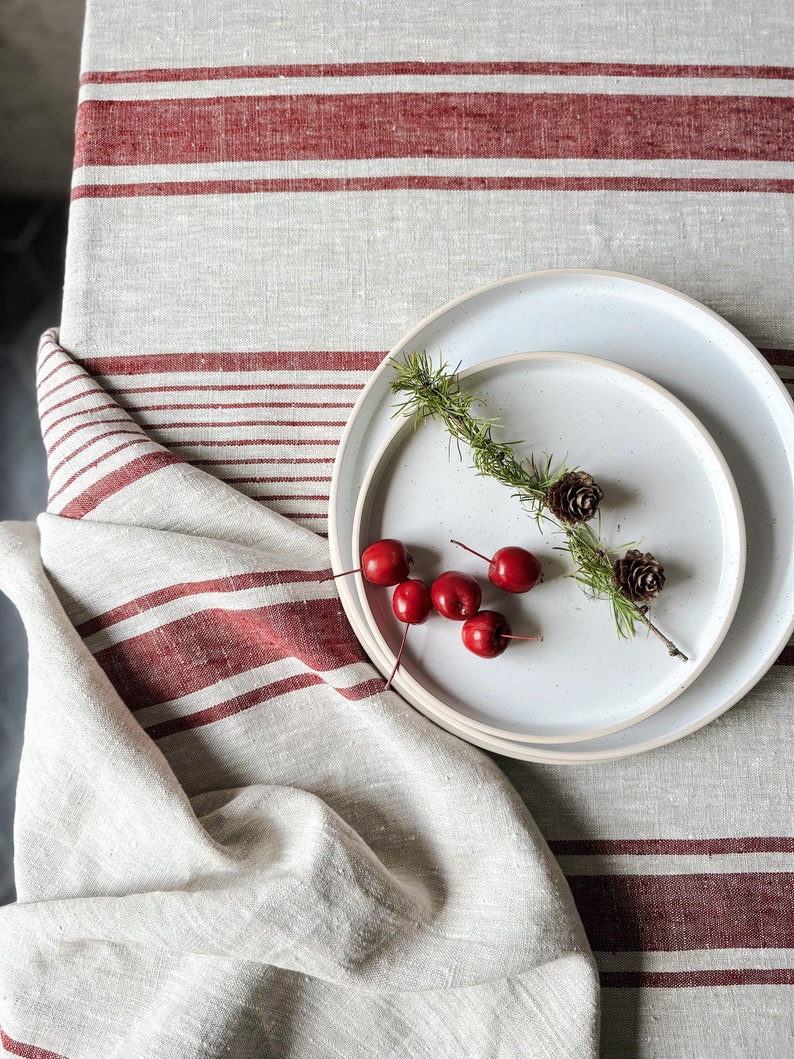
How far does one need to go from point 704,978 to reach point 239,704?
1.39 feet

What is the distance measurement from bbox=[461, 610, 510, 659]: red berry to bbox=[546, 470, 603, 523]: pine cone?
0.29 ft

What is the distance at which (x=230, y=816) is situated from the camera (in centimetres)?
63

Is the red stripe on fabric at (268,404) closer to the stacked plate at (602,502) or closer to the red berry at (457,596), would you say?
the stacked plate at (602,502)

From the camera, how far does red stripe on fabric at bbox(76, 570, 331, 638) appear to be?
2.10 feet


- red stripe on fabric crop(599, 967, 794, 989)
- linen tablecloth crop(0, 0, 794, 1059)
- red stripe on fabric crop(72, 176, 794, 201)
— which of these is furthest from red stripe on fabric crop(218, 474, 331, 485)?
red stripe on fabric crop(599, 967, 794, 989)

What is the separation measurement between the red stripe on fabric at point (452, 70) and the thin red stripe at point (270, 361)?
0.24 m

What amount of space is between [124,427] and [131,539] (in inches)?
3.9

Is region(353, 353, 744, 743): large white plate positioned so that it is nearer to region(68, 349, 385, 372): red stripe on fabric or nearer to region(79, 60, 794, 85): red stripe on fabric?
region(68, 349, 385, 372): red stripe on fabric

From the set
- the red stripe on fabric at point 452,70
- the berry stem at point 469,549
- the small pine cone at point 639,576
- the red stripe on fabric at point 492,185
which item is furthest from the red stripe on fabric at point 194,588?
the red stripe on fabric at point 452,70

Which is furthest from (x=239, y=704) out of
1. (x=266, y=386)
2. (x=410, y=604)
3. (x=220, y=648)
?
(x=266, y=386)

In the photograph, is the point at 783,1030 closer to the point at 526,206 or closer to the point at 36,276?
the point at 526,206

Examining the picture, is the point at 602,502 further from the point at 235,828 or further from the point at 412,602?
the point at 235,828

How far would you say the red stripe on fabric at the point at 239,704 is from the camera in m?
0.65

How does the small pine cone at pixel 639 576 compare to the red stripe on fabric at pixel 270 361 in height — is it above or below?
below
